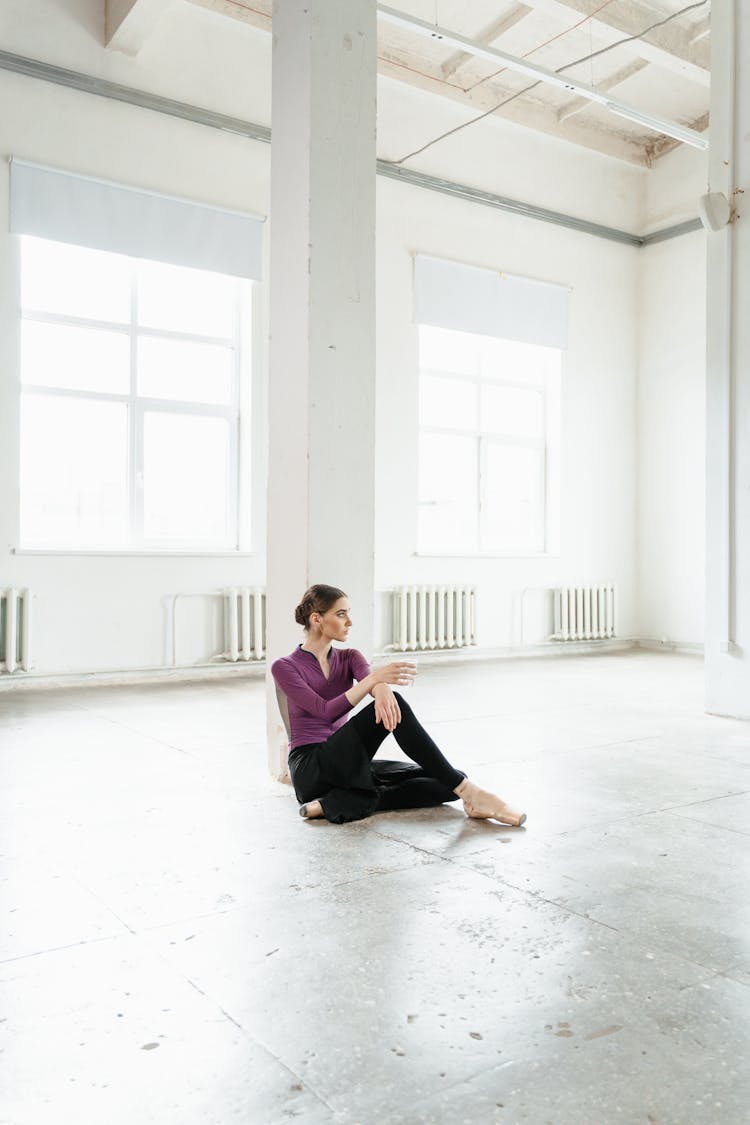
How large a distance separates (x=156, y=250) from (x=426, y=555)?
11.0 ft

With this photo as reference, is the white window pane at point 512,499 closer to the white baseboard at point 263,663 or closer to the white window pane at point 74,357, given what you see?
the white baseboard at point 263,663

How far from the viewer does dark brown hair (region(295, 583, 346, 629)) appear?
11.3 ft

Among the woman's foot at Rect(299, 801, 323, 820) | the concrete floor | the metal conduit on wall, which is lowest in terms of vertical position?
the concrete floor

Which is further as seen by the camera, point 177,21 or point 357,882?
point 177,21

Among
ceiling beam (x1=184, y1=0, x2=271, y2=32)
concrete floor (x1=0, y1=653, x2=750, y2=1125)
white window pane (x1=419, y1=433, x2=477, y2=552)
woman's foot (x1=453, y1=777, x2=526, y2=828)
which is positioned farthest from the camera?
white window pane (x1=419, y1=433, x2=477, y2=552)

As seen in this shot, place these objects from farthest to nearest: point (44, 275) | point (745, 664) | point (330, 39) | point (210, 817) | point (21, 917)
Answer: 1. point (44, 275)
2. point (745, 664)
3. point (330, 39)
4. point (210, 817)
5. point (21, 917)

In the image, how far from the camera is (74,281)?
678 centimetres

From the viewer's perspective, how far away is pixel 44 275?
6656 millimetres

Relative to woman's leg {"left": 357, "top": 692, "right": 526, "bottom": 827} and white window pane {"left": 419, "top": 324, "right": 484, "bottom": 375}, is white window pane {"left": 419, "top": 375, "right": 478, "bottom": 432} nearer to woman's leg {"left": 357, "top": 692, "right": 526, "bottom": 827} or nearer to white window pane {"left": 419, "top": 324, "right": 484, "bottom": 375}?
white window pane {"left": 419, "top": 324, "right": 484, "bottom": 375}

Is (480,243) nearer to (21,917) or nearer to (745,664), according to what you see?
(745,664)

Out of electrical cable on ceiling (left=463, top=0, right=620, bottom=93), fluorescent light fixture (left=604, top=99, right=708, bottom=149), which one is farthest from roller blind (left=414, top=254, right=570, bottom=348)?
fluorescent light fixture (left=604, top=99, right=708, bottom=149)

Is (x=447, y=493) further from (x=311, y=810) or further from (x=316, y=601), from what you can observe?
(x=311, y=810)

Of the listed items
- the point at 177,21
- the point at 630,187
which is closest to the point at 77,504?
the point at 177,21

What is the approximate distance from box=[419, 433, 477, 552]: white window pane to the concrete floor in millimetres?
4498
